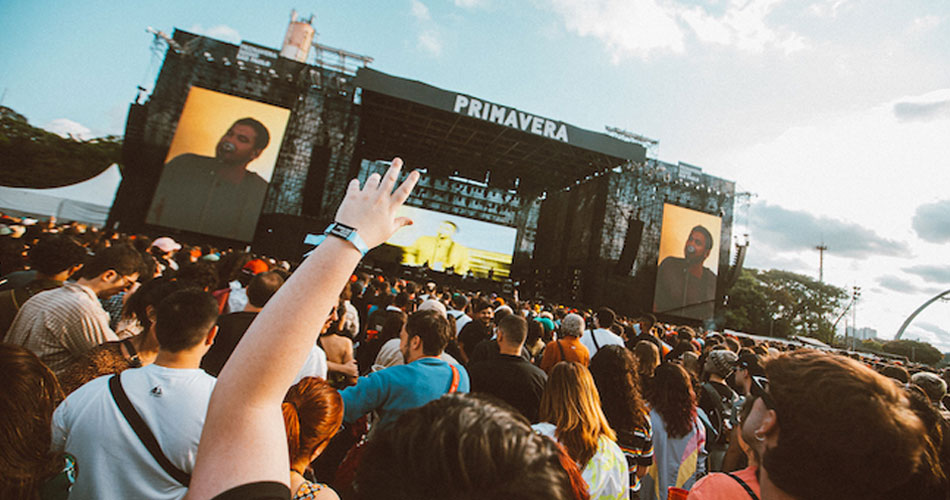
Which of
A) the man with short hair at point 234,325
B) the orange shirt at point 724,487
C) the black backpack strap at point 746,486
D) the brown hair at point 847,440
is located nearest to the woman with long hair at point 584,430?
the orange shirt at point 724,487

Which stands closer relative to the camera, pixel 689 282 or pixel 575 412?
pixel 575 412

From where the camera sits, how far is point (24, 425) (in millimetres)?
939

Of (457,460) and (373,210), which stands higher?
(373,210)

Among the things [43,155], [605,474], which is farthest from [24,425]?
[43,155]

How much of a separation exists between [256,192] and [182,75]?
19.6 feet

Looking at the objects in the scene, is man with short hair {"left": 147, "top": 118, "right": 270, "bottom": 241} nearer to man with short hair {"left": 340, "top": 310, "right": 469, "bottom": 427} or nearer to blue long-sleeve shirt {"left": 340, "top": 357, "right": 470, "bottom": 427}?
man with short hair {"left": 340, "top": 310, "right": 469, "bottom": 427}

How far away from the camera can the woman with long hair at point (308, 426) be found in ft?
4.84

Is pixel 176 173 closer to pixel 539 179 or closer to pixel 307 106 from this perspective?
pixel 307 106

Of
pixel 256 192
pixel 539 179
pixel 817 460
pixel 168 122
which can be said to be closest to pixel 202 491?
pixel 817 460

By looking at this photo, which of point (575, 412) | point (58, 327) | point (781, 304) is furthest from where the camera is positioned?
point (781, 304)

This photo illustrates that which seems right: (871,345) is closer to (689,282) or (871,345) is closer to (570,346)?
(689,282)

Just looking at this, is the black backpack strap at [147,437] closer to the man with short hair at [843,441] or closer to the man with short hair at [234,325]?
the man with short hair at [234,325]

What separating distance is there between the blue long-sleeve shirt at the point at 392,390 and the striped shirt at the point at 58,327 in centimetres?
148

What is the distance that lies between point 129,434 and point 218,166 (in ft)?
61.3
